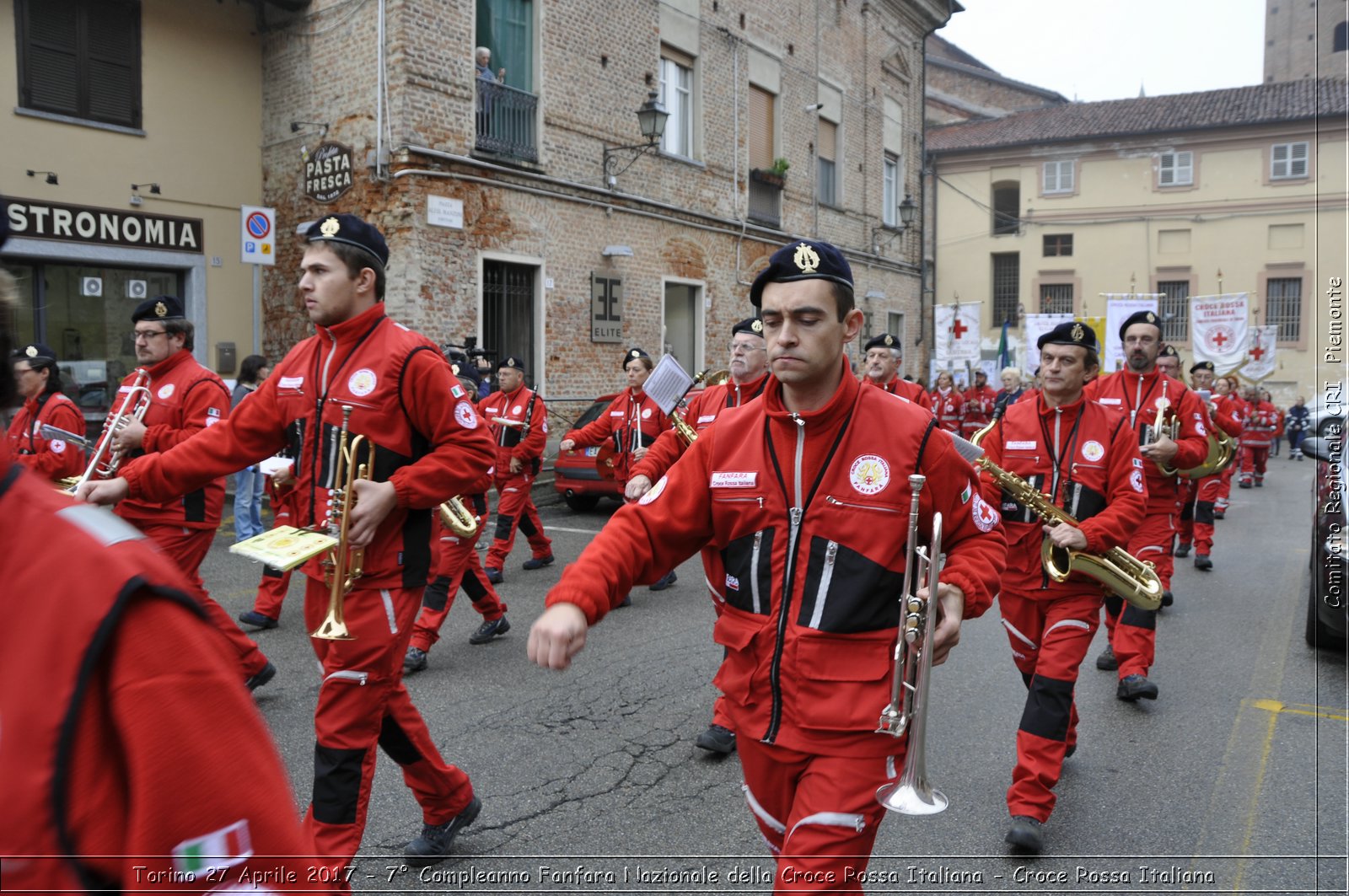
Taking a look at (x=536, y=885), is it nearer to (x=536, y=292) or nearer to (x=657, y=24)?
(x=536, y=292)

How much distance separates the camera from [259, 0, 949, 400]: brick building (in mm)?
14664

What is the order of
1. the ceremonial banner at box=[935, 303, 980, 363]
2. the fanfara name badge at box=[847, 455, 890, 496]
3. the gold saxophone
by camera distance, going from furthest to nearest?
the ceremonial banner at box=[935, 303, 980, 363]
the gold saxophone
the fanfara name badge at box=[847, 455, 890, 496]

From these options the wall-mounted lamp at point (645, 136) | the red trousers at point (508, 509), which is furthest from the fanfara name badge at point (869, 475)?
the wall-mounted lamp at point (645, 136)

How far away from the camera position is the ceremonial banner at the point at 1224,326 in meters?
22.6

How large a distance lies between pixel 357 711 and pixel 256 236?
10.6 meters

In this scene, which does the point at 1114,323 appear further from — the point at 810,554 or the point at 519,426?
the point at 810,554

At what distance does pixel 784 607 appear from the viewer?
270 cm

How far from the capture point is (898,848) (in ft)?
13.9

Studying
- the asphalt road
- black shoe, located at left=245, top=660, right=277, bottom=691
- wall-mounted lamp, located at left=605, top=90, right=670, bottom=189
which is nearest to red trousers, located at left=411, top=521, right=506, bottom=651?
the asphalt road

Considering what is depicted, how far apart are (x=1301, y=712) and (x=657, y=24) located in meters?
16.7

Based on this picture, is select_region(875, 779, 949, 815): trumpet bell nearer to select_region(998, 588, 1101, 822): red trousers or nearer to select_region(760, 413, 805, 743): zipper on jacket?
select_region(760, 413, 805, 743): zipper on jacket

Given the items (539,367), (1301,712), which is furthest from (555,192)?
(1301,712)

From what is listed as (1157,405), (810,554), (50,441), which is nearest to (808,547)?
(810,554)

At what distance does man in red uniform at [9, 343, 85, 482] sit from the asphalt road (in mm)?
1829
